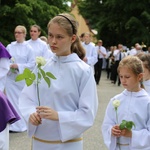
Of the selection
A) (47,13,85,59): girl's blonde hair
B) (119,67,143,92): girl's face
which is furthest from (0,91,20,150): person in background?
(119,67,143,92): girl's face

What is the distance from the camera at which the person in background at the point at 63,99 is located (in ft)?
10.2

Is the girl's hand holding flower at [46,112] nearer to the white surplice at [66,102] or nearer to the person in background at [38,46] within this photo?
the white surplice at [66,102]

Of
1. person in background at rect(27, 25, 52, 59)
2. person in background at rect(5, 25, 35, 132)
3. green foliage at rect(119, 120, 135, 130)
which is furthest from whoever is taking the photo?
person in background at rect(27, 25, 52, 59)

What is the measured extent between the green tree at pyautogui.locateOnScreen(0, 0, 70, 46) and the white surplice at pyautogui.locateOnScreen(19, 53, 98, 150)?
22.6 m

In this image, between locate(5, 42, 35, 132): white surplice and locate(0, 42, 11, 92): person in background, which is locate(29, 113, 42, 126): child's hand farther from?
locate(5, 42, 35, 132): white surplice

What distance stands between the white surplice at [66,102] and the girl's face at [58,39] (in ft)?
0.28

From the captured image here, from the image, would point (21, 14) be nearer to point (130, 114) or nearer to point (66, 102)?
point (130, 114)

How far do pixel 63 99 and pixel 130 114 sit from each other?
79 cm

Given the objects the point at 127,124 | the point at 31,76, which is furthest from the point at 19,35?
the point at 31,76

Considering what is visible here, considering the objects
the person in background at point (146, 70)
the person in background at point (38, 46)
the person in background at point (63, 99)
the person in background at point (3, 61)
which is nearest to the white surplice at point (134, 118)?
the person in background at point (63, 99)

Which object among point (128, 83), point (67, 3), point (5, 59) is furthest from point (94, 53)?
point (67, 3)

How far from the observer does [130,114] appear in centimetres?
367

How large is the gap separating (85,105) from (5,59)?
3610 mm

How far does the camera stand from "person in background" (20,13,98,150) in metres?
3.12
